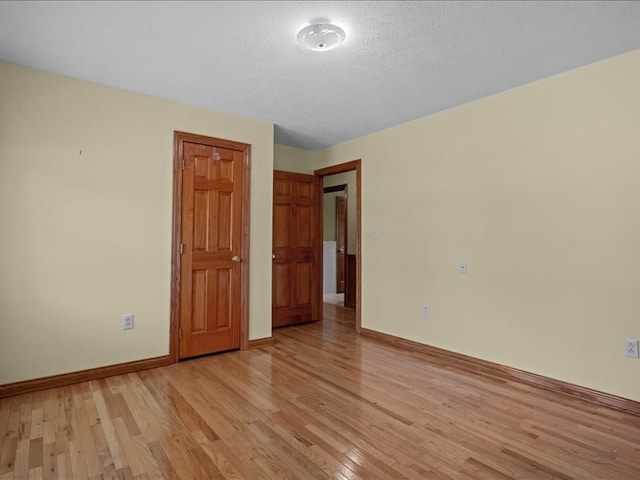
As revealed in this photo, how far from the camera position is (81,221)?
289 cm

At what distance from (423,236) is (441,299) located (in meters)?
0.67

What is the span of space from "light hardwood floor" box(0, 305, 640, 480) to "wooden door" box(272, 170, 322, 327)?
169cm

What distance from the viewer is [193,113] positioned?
3467 millimetres

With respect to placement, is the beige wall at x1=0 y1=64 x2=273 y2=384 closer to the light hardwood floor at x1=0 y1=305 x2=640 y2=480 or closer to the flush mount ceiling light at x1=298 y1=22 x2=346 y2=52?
the light hardwood floor at x1=0 y1=305 x2=640 y2=480

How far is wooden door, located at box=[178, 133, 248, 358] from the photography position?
3.40 metres

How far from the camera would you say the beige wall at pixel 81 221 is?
2645 mm

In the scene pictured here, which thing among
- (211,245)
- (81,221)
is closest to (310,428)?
(211,245)

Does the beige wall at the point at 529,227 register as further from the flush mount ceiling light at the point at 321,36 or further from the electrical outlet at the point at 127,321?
the electrical outlet at the point at 127,321

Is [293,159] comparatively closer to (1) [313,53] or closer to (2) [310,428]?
(1) [313,53]

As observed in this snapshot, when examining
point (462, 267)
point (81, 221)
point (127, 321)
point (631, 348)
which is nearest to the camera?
point (631, 348)

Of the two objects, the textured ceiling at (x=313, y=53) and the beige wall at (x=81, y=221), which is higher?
the textured ceiling at (x=313, y=53)

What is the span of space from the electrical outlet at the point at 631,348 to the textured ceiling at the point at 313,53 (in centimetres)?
196

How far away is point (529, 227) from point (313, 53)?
216cm

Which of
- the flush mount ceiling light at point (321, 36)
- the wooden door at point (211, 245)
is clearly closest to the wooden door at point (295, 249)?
the wooden door at point (211, 245)
